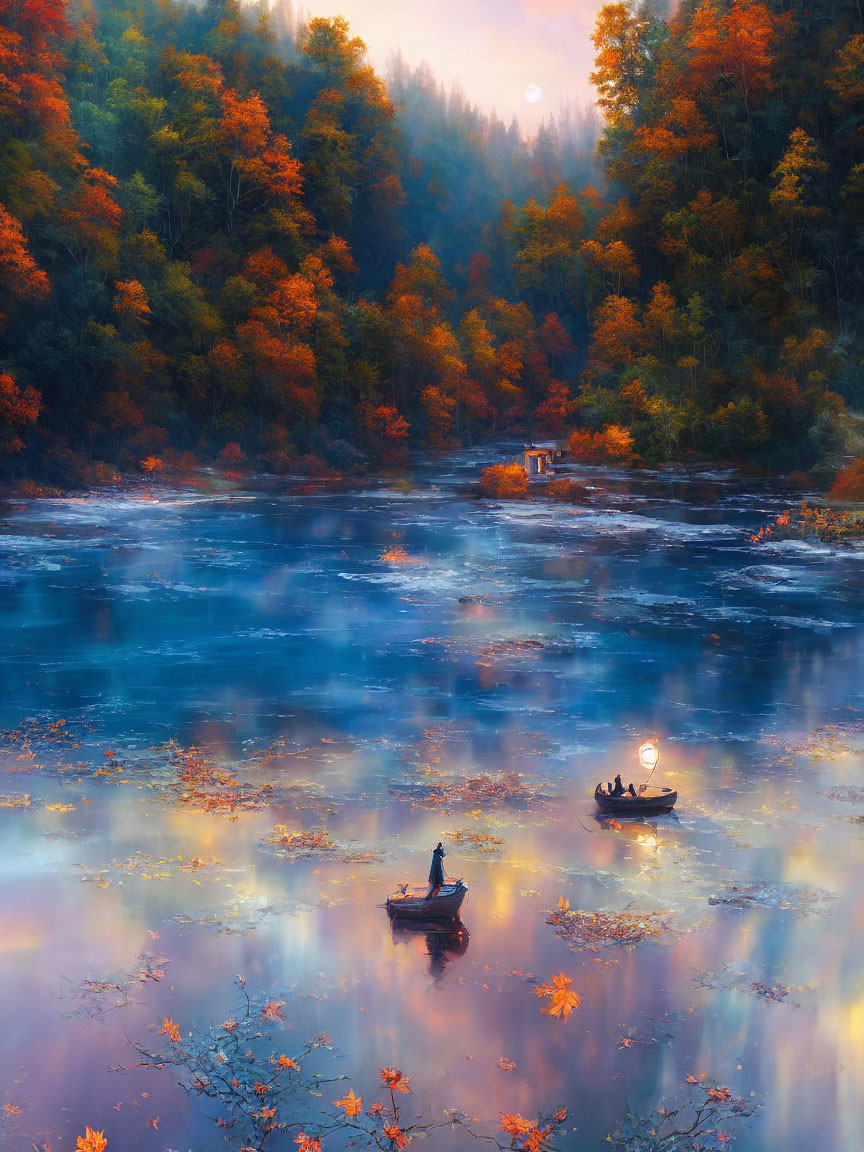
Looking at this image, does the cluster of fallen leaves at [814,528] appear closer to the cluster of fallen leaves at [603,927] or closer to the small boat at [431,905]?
the cluster of fallen leaves at [603,927]

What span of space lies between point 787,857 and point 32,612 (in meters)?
23.2

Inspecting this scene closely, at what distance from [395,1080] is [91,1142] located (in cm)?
283

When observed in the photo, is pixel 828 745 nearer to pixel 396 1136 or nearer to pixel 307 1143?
pixel 396 1136

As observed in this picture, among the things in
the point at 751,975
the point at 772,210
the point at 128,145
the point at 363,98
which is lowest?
the point at 751,975

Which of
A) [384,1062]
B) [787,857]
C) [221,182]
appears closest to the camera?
[384,1062]

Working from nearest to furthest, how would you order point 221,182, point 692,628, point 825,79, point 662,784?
point 662,784
point 692,628
point 825,79
point 221,182

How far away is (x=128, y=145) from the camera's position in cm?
7725

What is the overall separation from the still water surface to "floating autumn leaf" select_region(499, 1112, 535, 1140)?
0.67 feet

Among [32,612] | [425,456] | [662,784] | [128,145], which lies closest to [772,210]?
[425,456]

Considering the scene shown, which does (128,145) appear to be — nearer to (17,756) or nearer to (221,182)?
(221,182)

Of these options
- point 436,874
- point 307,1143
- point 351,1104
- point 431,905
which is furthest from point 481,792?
point 307,1143

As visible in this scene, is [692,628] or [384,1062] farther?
[692,628]

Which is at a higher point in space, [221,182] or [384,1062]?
[221,182]

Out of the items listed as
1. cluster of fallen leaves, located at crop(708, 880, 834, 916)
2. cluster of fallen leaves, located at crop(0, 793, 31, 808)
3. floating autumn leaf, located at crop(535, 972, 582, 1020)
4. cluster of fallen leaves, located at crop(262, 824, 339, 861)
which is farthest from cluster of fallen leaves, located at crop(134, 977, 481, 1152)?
cluster of fallen leaves, located at crop(0, 793, 31, 808)
